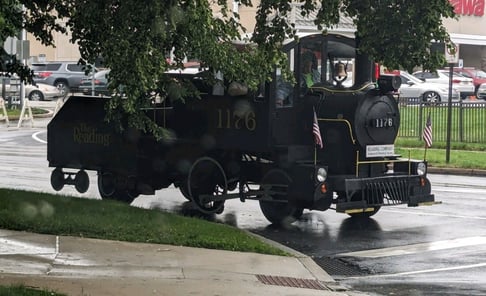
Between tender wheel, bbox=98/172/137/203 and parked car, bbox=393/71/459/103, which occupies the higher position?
parked car, bbox=393/71/459/103

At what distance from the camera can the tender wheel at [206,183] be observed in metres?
14.4

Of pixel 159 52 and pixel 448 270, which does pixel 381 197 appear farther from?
pixel 159 52

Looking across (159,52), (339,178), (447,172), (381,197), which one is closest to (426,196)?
(381,197)

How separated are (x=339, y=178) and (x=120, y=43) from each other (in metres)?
6.12

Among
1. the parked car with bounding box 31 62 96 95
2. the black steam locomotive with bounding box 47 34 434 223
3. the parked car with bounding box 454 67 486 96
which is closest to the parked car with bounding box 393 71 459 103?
the parked car with bounding box 454 67 486 96

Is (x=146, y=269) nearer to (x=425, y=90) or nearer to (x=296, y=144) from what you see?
(x=296, y=144)

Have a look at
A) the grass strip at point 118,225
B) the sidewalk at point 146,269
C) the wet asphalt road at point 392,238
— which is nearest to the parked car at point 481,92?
the wet asphalt road at point 392,238

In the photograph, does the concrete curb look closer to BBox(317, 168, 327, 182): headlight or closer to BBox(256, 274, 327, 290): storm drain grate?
BBox(256, 274, 327, 290): storm drain grate

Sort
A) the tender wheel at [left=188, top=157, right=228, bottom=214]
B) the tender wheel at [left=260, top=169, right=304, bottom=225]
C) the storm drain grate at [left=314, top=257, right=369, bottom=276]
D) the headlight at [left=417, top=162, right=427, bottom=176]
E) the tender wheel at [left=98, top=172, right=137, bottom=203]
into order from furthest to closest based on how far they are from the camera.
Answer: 1. the tender wheel at [left=98, top=172, right=137, bottom=203]
2. the tender wheel at [left=188, top=157, right=228, bottom=214]
3. the headlight at [left=417, top=162, right=427, bottom=176]
4. the tender wheel at [left=260, top=169, right=304, bottom=225]
5. the storm drain grate at [left=314, top=257, right=369, bottom=276]

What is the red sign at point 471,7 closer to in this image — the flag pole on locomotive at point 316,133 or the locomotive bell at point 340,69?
the locomotive bell at point 340,69

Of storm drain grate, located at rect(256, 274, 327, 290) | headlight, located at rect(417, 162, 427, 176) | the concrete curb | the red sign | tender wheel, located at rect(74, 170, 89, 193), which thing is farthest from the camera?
the red sign

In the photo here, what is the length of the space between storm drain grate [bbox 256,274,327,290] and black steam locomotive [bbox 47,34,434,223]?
3.58 metres

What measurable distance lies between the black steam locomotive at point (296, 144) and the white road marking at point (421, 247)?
1355mm

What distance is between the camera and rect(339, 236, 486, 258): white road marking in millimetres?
11555
